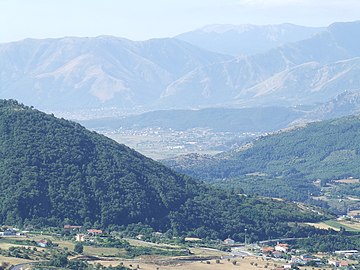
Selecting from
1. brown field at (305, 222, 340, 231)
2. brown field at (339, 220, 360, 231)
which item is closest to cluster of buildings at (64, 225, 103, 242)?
brown field at (305, 222, 340, 231)

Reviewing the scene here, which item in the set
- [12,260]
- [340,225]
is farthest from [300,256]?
[12,260]

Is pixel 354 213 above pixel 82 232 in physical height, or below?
below

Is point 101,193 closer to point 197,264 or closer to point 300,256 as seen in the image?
point 300,256

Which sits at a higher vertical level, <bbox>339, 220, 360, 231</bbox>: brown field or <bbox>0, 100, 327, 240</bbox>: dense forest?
<bbox>0, 100, 327, 240</bbox>: dense forest

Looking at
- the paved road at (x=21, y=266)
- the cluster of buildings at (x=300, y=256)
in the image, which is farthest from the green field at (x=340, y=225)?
the paved road at (x=21, y=266)

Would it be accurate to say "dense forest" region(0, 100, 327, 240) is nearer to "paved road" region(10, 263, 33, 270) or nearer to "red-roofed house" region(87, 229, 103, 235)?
"red-roofed house" region(87, 229, 103, 235)

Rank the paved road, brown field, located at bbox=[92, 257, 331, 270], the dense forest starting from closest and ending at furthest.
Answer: the paved road < brown field, located at bbox=[92, 257, 331, 270] < the dense forest

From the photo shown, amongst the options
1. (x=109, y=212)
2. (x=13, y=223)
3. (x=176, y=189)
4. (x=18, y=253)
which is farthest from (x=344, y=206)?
(x=18, y=253)

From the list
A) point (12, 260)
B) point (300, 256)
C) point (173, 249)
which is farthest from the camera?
point (300, 256)

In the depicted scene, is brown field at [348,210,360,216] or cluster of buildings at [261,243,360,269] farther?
brown field at [348,210,360,216]
